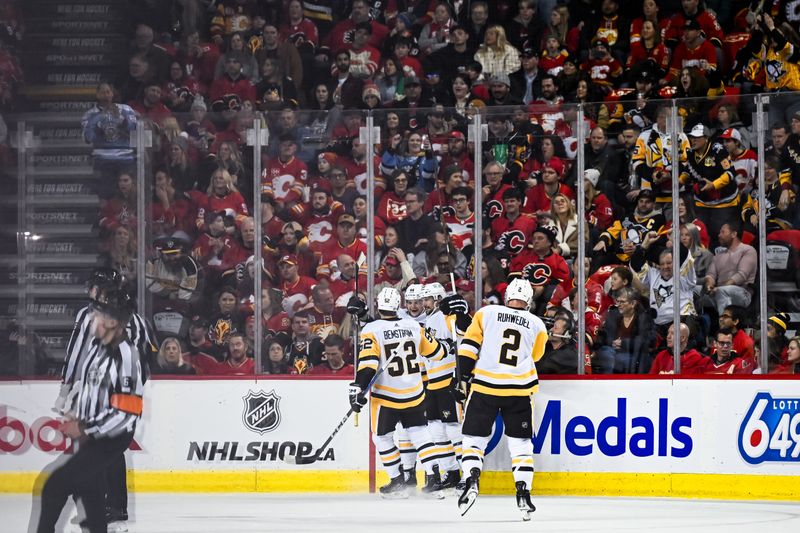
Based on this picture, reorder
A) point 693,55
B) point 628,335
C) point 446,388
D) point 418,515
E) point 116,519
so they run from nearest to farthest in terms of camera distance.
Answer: point 116,519, point 418,515, point 628,335, point 446,388, point 693,55

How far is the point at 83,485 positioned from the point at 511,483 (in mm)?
3667

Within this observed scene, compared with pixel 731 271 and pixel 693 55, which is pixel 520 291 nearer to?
pixel 731 271

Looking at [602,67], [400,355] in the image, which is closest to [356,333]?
[400,355]

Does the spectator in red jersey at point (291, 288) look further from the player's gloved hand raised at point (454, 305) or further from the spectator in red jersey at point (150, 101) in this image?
the spectator in red jersey at point (150, 101)

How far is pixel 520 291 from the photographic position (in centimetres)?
702

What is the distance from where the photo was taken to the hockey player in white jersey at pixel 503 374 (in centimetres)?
685

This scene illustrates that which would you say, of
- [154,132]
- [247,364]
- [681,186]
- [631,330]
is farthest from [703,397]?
[154,132]

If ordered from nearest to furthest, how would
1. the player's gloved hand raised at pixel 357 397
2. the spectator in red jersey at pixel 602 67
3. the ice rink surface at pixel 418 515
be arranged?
the ice rink surface at pixel 418 515, the player's gloved hand raised at pixel 357 397, the spectator in red jersey at pixel 602 67

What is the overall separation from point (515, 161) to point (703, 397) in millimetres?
1836

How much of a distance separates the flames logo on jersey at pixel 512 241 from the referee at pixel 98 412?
3.17 meters

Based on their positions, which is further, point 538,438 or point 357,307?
point 357,307

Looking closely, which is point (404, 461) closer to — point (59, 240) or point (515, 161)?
point (515, 161)

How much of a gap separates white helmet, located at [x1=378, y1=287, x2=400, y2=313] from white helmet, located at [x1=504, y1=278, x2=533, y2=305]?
0.84 m

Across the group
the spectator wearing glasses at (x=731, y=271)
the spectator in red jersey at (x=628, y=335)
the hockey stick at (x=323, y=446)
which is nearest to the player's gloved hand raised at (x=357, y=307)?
the hockey stick at (x=323, y=446)
